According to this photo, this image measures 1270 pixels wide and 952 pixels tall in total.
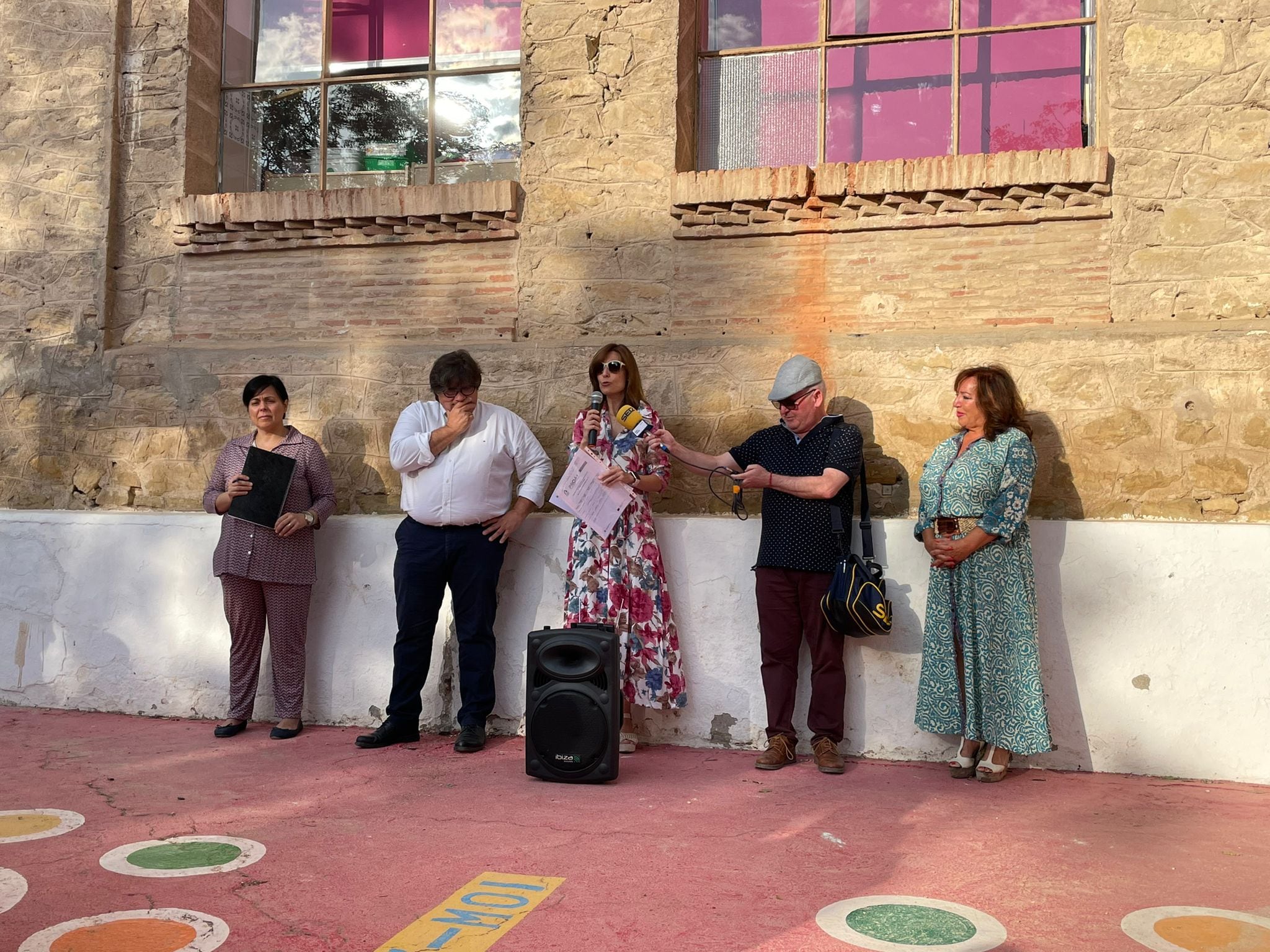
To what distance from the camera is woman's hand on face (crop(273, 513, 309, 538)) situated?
5.62m

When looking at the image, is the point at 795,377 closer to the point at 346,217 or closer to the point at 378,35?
the point at 346,217

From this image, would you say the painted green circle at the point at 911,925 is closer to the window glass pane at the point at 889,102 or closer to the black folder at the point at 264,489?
the black folder at the point at 264,489

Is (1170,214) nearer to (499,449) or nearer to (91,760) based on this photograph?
(499,449)

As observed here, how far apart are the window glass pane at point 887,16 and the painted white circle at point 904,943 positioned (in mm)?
4436

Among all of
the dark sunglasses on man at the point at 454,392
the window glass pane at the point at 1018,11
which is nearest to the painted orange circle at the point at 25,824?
the dark sunglasses on man at the point at 454,392

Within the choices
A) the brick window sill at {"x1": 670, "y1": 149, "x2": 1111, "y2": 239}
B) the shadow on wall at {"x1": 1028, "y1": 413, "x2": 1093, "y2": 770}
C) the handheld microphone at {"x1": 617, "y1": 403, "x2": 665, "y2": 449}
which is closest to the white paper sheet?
the handheld microphone at {"x1": 617, "y1": 403, "x2": 665, "y2": 449}

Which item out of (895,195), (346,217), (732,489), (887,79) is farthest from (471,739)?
(887,79)

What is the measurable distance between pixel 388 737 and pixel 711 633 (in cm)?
154

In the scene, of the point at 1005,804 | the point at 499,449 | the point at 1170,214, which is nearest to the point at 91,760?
the point at 499,449

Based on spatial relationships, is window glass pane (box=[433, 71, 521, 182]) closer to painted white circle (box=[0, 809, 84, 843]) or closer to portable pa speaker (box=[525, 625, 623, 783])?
portable pa speaker (box=[525, 625, 623, 783])

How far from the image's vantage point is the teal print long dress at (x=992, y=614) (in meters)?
4.75

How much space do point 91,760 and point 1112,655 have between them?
435 cm

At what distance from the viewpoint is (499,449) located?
18.0 ft

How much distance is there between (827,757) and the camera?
4.95 meters
